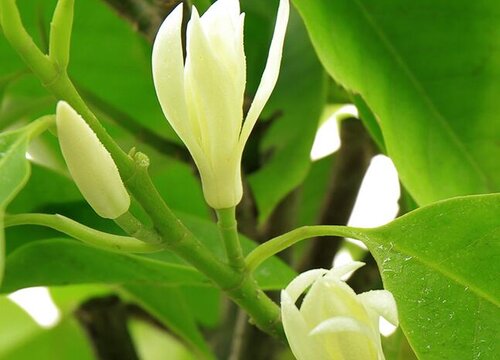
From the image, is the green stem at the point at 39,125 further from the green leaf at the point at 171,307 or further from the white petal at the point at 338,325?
the green leaf at the point at 171,307

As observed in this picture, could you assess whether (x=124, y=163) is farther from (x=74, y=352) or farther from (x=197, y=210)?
(x=74, y=352)

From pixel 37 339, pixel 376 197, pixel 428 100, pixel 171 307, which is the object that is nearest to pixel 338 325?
pixel 428 100

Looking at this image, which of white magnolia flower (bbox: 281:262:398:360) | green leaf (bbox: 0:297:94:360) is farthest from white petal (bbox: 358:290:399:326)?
green leaf (bbox: 0:297:94:360)

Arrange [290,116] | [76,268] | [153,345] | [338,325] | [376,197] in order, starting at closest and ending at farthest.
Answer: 1. [338,325]
2. [76,268]
3. [290,116]
4. [376,197]
5. [153,345]

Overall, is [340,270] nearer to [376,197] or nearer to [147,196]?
[147,196]

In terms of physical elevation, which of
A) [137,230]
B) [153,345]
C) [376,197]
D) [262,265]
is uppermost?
[137,230]

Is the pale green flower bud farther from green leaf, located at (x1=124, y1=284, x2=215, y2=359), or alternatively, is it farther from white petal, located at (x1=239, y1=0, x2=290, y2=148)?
green leaf, located at (x1=124, y1=284, x2=215, y2=359)
